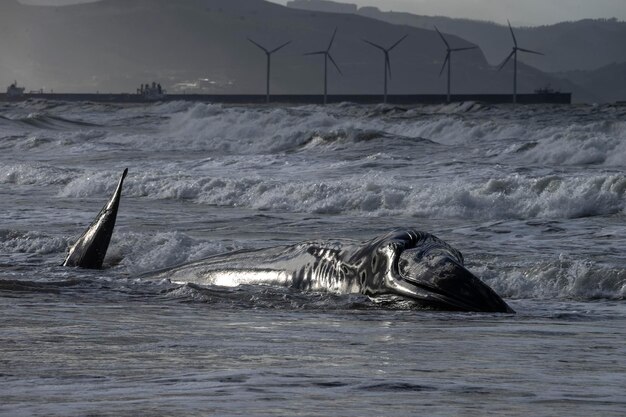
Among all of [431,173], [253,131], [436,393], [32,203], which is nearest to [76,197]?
[32,203]

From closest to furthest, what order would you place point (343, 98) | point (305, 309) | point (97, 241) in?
1. point (305, 309)
2. point (97, 241)
3. point (343, 98)

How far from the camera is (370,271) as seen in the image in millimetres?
10164

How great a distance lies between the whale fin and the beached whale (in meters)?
1.74

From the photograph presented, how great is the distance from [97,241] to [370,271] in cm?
519

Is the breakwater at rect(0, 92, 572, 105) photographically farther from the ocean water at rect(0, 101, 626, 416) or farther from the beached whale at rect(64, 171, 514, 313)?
the beached whale at rect(64, 171, 514, 313)

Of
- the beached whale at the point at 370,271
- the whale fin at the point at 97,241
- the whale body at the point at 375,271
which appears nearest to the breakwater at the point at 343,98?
the whale fin at the point at 97,241

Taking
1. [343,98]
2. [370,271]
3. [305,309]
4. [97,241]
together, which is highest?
[343,98]

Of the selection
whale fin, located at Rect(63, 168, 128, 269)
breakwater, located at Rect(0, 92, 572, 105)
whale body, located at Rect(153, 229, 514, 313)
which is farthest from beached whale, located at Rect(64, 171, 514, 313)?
breakwater, located at Rect(0, 92, 572, 105)

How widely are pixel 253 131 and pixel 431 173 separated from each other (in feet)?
116

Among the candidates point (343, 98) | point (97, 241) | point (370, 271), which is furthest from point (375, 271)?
point (343, 98)

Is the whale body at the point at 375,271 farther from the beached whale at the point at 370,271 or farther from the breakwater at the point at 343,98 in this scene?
the breakwater at the point at 343,98

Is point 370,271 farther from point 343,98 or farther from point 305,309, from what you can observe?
point 343,98

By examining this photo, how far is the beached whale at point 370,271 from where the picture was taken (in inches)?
375

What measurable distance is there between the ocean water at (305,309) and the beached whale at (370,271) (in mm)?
167
